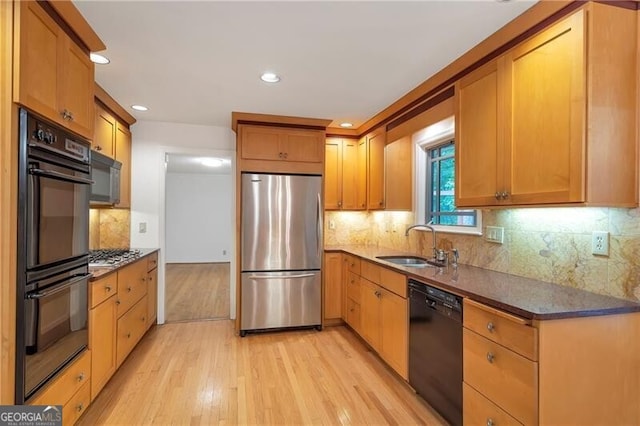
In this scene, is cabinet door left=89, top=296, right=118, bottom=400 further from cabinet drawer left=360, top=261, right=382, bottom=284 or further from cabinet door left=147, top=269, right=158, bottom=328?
cabinet drawer left=360, top=261, right=382, bottom=284

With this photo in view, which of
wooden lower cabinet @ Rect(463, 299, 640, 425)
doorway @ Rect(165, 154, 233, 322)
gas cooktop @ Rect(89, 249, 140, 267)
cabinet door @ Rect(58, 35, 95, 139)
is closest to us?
wooden lower cabinet @ Rect(463, 299, 640, 425)

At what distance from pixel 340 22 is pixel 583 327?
189 cm

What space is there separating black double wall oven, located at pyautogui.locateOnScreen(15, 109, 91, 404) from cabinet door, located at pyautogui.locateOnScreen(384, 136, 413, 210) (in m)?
2.58

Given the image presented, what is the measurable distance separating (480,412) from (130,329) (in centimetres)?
270

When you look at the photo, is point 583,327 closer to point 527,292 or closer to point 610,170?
point 527,292

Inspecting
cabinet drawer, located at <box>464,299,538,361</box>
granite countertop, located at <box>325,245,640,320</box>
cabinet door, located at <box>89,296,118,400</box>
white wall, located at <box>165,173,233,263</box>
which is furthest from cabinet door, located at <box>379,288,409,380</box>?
white wall, located at <box>165,173,233,263</box>

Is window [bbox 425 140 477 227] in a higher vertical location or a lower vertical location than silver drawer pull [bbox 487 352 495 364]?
higher

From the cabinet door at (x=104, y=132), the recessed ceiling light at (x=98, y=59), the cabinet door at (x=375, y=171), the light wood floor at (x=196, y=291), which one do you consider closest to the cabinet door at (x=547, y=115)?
the cabinet door at (x=375, y=171)

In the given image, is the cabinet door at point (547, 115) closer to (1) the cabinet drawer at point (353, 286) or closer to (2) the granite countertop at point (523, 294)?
(2) the granite countertop at point (523, 294)

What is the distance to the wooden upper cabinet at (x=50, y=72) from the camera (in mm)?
1412

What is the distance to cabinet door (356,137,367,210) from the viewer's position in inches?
157

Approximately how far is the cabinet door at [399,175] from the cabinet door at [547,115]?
55.4 inches

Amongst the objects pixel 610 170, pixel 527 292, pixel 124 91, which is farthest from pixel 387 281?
pixel 124 91

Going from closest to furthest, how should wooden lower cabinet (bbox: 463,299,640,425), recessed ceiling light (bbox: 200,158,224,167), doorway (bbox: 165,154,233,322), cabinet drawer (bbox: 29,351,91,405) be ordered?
wooden lower cabinet (bbox: 463,299,640,425) → cabinet drawer (bbox: 29,351,91,405) → recessed ceiling light (bbox: 200,158,224,167) → doorway (bbox: 165,154,233,322)
